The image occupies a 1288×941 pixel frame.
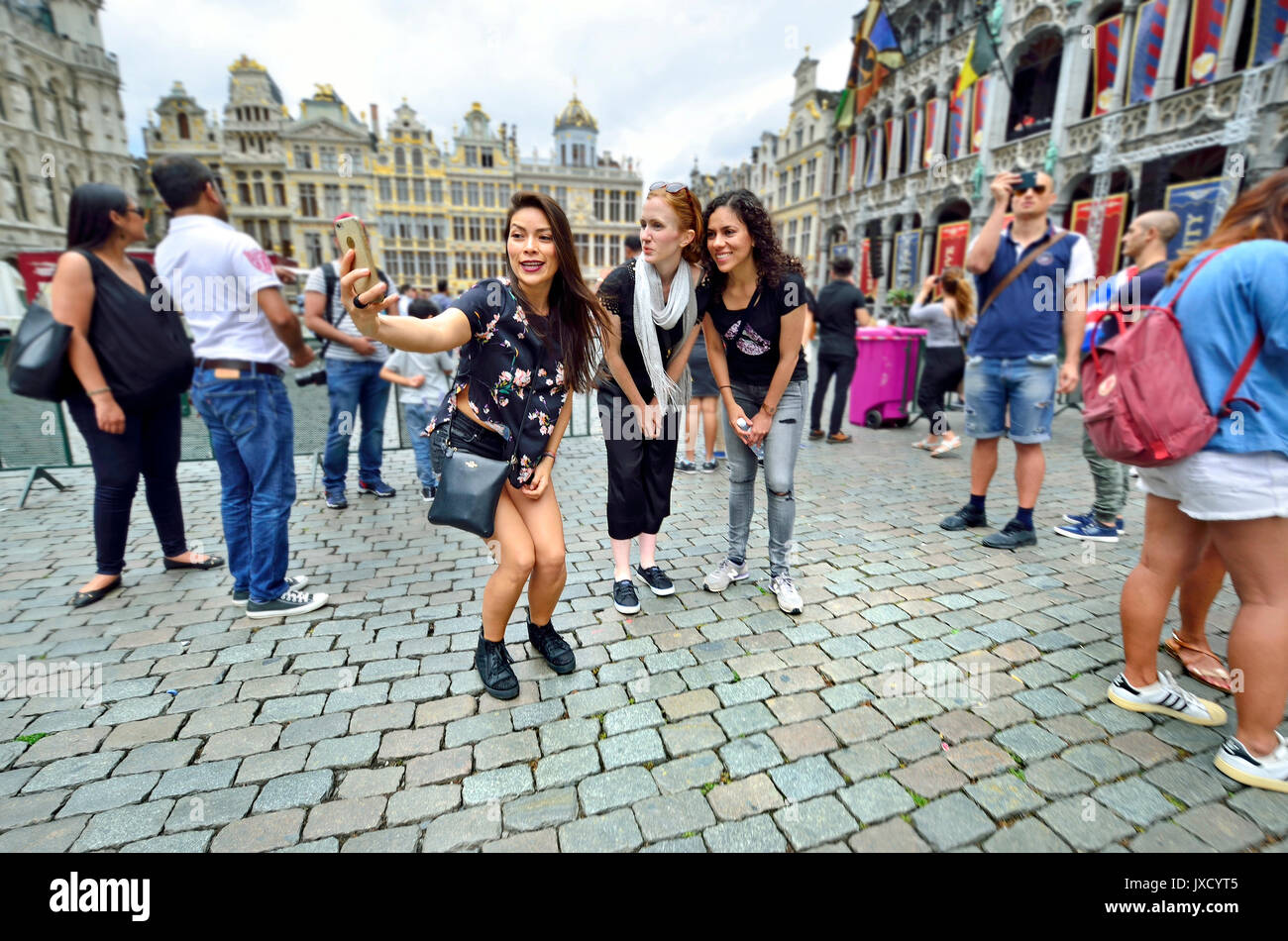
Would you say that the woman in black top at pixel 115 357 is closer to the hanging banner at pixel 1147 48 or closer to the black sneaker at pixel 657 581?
the black sneaker at pixel 657 581

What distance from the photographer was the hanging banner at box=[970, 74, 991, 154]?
20344 mm

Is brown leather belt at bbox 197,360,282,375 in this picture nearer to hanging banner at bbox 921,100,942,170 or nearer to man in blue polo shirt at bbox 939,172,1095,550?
man in blue polo shirt at bbox 939,172,1095,550

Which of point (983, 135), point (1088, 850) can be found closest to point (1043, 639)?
point (1088, 850)

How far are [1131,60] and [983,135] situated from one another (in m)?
5.37

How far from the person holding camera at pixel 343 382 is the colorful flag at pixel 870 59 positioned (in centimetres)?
2370

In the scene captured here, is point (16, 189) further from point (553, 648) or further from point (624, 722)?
point (624, 722)

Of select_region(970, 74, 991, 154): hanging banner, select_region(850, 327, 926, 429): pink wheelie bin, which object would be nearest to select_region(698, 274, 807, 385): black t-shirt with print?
select_region(850, 327, 926, 429): pink wheelie bin

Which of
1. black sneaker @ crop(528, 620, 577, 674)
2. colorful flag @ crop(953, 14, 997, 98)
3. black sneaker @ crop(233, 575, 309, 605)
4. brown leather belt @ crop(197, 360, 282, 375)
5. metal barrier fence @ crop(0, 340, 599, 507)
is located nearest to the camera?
black sneaker @ crop(528, 620, 577, 674)

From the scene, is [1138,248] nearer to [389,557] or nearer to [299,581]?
[389,557]

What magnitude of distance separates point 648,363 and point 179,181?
249cm

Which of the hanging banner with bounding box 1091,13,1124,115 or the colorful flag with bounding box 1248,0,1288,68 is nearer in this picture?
the colorful flag with bounding box 1248,0,1288,68

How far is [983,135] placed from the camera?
2044cm

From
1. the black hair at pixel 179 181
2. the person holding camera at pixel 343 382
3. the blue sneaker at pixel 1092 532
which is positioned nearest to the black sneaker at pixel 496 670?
the black hair at pixel 179 181

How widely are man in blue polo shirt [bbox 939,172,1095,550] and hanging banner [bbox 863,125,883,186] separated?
1075 inches
